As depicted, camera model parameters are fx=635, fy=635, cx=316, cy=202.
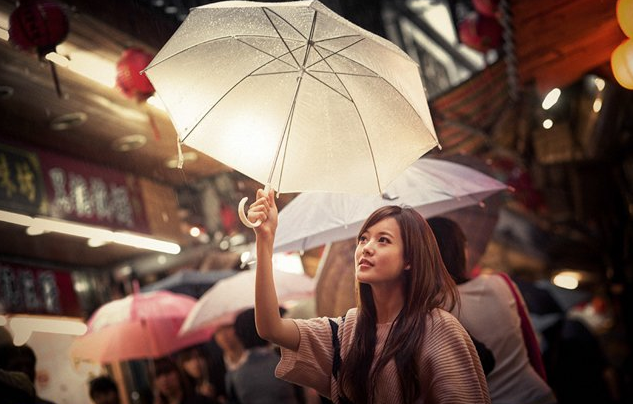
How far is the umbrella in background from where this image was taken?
12.0ft

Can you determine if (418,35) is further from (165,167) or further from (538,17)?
(538,17)

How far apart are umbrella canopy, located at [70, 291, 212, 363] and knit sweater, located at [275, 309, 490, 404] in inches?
204

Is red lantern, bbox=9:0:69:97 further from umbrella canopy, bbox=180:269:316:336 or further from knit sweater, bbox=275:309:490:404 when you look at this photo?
knit sweater, bbox=275:309:490:404

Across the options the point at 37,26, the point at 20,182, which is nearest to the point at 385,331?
the point at 37,26

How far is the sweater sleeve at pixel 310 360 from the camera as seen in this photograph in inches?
129

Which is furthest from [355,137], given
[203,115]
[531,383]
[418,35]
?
[418,35]

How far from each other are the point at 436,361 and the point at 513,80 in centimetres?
530

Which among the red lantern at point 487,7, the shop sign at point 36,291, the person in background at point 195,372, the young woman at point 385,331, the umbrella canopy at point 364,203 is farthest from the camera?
the person in background at point 195,372

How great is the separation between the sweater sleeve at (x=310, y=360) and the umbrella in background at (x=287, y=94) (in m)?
0.88

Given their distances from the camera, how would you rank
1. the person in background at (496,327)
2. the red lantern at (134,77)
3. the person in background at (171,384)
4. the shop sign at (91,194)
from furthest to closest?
the shop sign at (91,194)
the person in background at (171,384)
the red lantern at (134,77)
the person in background at (496,327)

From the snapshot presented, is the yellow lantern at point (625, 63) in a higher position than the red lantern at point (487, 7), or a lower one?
lower

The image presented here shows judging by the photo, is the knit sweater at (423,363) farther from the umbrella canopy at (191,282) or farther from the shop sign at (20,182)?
the umbrella canopy at (191,282)

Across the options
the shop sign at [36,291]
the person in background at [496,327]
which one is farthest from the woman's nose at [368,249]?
the shop sign at [36,291]

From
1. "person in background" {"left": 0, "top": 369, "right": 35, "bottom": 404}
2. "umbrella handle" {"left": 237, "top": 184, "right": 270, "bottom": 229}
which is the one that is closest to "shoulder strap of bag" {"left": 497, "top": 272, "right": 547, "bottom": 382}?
"umbrella handle" {"left": 237, "top": 184, "right": 270, "bottom": 229}
